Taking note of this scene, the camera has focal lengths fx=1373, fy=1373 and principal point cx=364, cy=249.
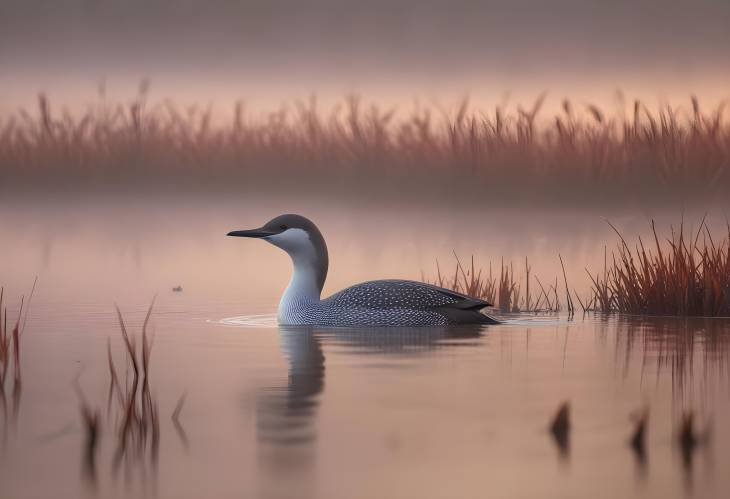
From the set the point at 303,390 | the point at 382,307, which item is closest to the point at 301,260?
the point at 382,307

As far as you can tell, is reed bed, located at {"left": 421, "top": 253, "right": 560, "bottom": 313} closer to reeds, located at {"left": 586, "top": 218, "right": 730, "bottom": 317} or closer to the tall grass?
the tall grass

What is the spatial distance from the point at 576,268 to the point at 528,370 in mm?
4636

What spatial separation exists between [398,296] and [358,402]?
123 inches

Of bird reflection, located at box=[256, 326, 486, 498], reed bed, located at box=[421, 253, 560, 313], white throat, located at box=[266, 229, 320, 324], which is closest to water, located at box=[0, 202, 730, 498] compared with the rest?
bird reflection, located at box=[256, 326, 486, 498]

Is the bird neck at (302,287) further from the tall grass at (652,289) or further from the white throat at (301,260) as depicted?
the tall grass at (652,289)

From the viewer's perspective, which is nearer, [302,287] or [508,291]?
[302,287]

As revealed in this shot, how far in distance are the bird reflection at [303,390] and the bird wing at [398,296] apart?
0.18 metres

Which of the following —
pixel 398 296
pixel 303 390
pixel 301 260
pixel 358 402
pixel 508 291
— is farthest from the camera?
pixel 508 291

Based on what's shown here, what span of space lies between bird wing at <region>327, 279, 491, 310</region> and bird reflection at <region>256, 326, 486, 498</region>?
18 centimetres

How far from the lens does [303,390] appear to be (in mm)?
4996

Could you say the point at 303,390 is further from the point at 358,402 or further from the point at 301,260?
the point at 301,260

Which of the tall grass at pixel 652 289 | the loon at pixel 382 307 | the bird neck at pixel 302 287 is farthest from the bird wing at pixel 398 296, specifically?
the tall grass at pixel 652 289

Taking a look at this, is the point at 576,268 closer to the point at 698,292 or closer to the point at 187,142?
the point at 698,292

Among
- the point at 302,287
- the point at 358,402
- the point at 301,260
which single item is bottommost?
the point at 358,402
